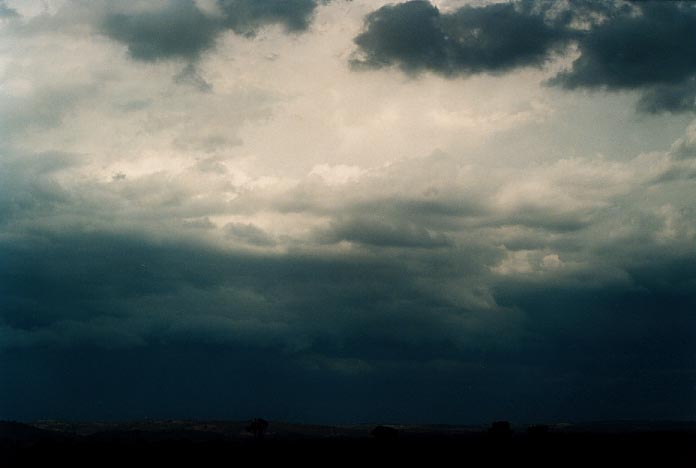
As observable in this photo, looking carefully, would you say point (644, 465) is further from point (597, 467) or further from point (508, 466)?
point (508, 466)

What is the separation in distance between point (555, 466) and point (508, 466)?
12.6 meters

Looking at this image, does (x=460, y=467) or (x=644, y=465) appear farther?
(x=460, y=467)

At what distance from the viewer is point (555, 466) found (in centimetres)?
19112

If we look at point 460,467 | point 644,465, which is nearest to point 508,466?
point 460,467

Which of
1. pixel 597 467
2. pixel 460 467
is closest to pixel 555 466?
pixel 597 467

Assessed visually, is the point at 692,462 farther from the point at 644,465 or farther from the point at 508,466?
the point at 508,466

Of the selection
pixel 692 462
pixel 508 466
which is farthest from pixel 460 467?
pixel 692 462

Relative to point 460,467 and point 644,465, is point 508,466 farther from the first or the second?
point 644,465

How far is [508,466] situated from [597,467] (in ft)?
75.8

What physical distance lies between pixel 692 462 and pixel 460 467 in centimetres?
5638

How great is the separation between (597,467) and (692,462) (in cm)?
2625

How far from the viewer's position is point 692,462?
191500mm

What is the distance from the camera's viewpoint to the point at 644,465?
183125 millimetres

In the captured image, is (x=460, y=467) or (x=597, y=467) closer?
(x=597, y=467)
